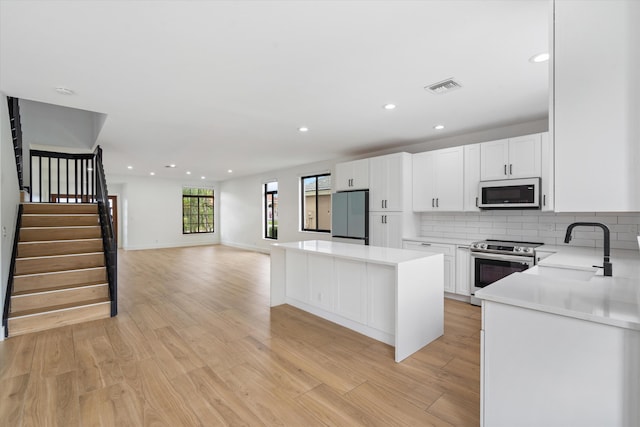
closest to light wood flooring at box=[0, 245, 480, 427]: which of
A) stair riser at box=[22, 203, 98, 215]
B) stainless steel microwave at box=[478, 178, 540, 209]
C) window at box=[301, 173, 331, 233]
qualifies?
stainless steel microwave at box=[478, 178, 540, 209]

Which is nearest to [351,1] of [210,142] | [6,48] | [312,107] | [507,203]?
[312,107]

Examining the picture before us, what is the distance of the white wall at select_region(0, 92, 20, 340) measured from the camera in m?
3.14

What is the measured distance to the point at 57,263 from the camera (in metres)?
4.07

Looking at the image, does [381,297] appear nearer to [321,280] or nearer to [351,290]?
[351,290]

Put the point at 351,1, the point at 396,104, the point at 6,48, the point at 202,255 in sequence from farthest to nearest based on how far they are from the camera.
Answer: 1. the point at 202,255
2. the point at 396,104
3. the point at 6,48
4. the point at 351,1

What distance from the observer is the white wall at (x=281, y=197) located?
4520 mm

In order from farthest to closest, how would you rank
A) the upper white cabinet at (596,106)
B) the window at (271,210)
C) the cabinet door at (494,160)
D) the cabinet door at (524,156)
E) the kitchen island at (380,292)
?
the window at (271,210) < the cabinet door at (494,160) < the cabinet door at (524,156) < the kitchen island at (380,292) < the upper white cabinet at (596,106)

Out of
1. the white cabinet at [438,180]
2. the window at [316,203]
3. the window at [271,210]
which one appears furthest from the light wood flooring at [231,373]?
Answer: the window at [271,210]

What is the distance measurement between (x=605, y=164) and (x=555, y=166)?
0.17 m

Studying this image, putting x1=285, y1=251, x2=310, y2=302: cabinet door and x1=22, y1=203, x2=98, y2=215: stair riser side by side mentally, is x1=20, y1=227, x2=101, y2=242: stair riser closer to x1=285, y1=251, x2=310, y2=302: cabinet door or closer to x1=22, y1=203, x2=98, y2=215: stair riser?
x1=22, y1=203, x2=98, y2=215: stair riser

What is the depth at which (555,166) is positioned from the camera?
1.39 metres

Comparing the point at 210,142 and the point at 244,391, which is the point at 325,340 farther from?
the point at 210,142

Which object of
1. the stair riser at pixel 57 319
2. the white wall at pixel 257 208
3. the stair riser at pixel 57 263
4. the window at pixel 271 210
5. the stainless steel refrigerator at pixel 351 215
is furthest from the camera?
the window at pixel 271 210

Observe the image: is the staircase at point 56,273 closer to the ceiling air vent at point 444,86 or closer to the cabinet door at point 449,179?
Answer: the ceiling air vent at point 444,86
